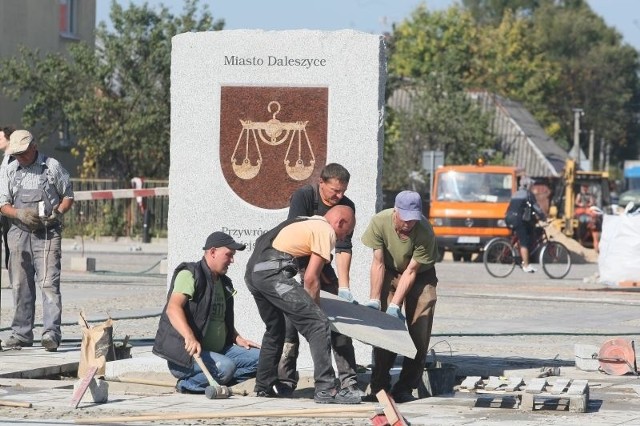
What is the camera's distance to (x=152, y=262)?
32.0m

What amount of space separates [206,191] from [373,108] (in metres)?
1.54

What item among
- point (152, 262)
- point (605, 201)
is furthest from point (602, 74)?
point (152, 262)

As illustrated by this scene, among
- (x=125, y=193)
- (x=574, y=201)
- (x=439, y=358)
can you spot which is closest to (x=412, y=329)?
(x=439, y=358)

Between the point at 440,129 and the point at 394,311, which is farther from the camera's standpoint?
the point at 440,129

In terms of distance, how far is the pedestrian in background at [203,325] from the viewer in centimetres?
1127

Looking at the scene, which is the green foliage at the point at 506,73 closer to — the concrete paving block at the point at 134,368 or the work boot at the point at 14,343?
the work boot at the point at 14,343

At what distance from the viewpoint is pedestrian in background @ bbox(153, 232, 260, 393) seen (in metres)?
11.3

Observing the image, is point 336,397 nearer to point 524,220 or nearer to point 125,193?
point 125,193

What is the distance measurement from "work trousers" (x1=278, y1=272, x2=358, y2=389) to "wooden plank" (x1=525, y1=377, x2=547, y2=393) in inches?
49.0

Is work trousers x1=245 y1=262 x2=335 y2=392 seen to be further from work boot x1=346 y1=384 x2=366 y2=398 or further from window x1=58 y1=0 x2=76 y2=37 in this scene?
window x1=58 y1=0 x2=76 y2=37

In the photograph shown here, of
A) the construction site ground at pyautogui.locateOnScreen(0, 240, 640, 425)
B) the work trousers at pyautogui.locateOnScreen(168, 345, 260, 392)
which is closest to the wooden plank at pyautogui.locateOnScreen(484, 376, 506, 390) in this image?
the construction site ground at pyautogui.locateOnScreen(0, 240, 640, 425)

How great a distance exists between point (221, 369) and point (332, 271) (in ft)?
3.98

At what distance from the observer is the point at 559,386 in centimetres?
1140

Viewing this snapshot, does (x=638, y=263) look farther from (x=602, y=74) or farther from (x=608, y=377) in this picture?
(x=602, y=74)
